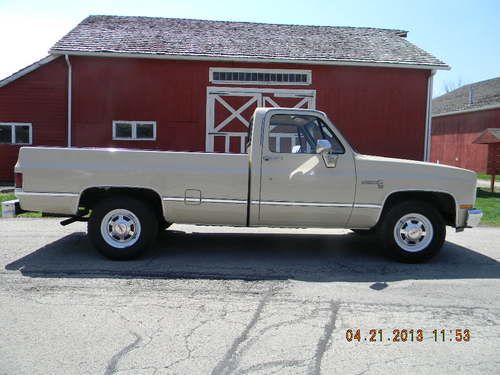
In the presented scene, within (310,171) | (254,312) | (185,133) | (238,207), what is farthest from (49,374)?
(185,133)

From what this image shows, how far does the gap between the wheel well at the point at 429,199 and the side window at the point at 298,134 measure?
2.98 feet

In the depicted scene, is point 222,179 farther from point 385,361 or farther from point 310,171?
point 385,361

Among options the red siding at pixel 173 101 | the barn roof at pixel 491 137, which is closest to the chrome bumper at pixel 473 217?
the red siding at pixel 173 101

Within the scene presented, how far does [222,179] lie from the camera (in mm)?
5867

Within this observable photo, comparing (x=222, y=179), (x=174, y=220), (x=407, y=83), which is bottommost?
(x=174, y=220)

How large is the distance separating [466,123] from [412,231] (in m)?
28.5

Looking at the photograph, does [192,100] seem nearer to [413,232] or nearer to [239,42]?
[239,42]

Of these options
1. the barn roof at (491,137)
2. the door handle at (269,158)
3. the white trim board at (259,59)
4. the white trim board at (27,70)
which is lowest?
the door handle at (269,158)

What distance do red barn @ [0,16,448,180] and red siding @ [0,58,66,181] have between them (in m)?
0.03

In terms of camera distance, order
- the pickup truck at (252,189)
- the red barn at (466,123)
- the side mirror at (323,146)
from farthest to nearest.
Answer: the red barn at (466,123)
the pickup truck at (252,189)
the side mirror at (323,146)

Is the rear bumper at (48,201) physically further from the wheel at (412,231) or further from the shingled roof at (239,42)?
the shingled roof at (239,42)

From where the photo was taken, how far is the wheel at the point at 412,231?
600 centimetres

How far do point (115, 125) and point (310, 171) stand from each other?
11677 mm
